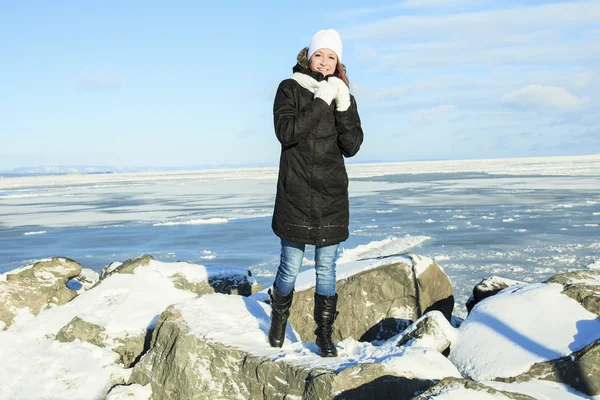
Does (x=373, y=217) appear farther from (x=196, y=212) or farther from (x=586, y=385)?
(x=586, y=385)

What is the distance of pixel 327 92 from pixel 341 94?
0.10 metres

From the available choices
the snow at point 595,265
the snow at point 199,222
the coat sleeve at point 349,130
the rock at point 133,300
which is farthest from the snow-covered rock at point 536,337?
the snow at point 199,222

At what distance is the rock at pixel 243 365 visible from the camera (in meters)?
3.04

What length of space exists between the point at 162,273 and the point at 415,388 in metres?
3.12

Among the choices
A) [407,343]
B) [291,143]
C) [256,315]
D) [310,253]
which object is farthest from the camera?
[310,253]

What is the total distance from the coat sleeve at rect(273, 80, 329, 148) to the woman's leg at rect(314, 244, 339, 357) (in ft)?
2.38

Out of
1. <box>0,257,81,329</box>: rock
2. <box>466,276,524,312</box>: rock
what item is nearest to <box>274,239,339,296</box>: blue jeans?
<box>466,276,524,312</box>: rock

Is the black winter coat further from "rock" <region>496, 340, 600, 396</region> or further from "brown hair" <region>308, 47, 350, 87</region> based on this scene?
"rock" <region>496, 340, 600, 396</region>


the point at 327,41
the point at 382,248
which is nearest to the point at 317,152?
the point at 327,41

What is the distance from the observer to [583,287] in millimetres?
4332

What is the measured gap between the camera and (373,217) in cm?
1459

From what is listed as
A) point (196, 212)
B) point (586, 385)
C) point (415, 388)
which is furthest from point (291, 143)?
point (196, 212)

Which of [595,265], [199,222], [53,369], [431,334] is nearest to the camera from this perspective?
[431,334]

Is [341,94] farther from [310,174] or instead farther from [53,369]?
[53,369]
